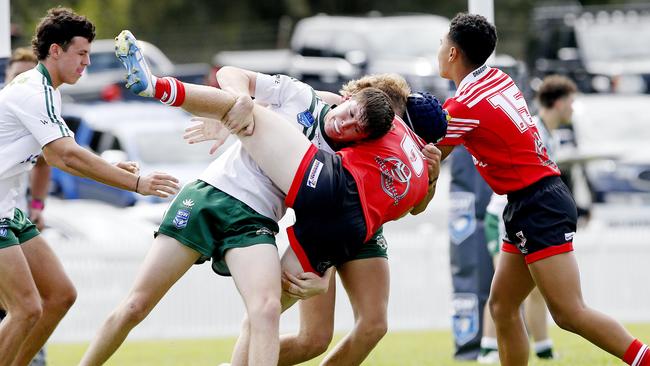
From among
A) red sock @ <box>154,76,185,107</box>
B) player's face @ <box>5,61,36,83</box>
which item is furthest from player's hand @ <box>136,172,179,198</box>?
player's face @ <box>5,61,36,83</box>

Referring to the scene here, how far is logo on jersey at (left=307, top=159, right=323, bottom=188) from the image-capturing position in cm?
636

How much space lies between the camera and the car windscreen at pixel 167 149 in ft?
56.7

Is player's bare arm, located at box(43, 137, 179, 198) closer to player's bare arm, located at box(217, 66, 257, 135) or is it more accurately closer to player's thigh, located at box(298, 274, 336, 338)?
player's bare arm, located at box(217, 66, 257, 135)

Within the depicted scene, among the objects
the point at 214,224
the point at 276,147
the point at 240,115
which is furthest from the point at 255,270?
the point at 240,115

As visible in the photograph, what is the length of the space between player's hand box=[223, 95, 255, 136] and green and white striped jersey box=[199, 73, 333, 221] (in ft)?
1.07

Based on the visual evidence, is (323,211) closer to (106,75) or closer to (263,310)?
(263,310)

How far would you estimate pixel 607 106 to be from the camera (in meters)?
18.4

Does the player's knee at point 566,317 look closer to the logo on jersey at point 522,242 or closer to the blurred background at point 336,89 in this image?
the logo on jersey at point 522,242

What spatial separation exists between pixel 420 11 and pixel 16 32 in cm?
2031

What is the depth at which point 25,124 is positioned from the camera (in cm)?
693


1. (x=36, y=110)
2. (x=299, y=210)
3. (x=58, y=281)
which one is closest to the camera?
(x=299, y=210)

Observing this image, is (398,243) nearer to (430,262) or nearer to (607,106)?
(430,262)

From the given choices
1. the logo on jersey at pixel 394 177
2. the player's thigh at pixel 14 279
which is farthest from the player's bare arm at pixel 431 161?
the player's thigh at pixel 14 279

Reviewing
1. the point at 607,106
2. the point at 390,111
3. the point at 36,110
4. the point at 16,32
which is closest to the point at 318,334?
the point at 390,111
